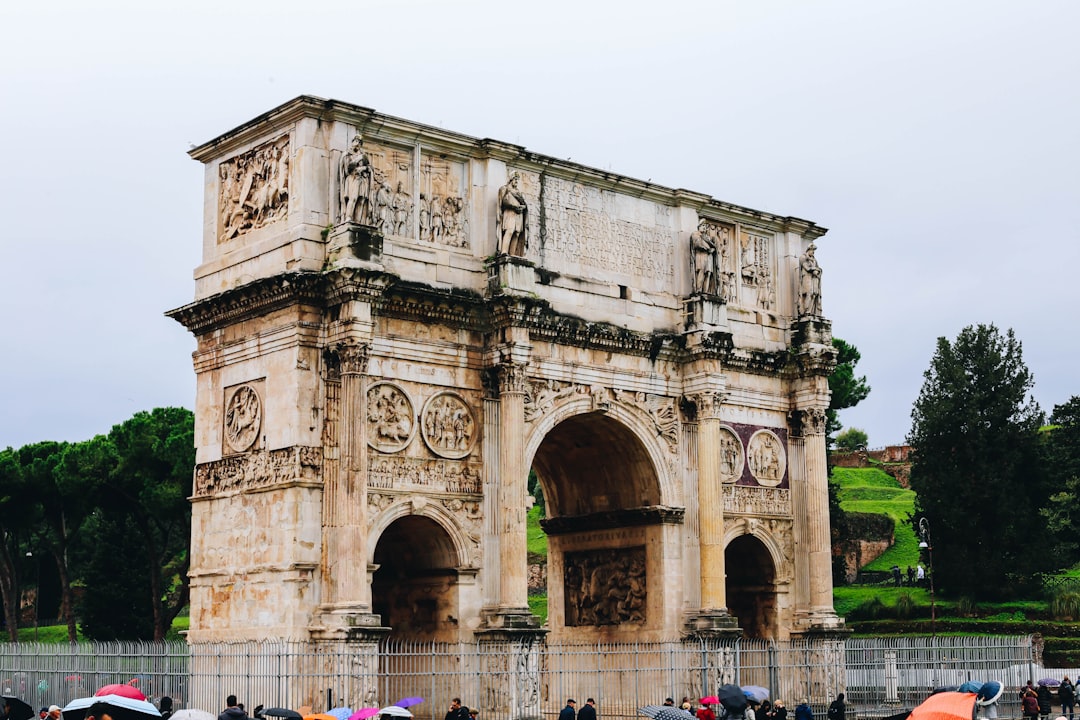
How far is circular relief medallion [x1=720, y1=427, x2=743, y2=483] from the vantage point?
28.2 metres

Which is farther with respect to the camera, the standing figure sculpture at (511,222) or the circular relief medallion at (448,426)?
the standing figure sculpture at (511,222)

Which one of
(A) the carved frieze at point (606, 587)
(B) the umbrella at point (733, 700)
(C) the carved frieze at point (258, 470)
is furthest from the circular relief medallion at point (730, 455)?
(B) the umbrella at point (733, 700)

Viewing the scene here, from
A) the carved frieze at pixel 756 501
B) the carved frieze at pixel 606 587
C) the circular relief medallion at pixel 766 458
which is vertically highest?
the circular relief medallion at pixel 766 458

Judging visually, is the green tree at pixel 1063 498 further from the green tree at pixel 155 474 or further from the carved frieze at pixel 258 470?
the carved frieze at pixel 258 470

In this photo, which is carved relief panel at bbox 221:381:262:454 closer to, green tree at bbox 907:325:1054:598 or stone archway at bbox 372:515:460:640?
stone archway at bbox 372:515:460:640

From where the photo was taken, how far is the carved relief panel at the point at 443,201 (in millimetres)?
24312

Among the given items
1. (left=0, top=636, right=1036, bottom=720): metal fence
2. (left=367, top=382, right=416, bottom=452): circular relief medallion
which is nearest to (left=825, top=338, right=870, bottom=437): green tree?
(left=0, top=636, right=1036, bottom=720): metal fence

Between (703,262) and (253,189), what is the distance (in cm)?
926

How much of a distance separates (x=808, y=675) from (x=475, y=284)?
10.7 metres

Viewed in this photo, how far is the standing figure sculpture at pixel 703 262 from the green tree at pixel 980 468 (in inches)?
825

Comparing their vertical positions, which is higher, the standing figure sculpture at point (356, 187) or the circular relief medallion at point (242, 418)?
the standing figure sculpture at point (356, 187)

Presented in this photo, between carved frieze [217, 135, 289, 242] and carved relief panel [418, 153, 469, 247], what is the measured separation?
2.48 metres

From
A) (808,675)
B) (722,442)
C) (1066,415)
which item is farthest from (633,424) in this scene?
(1066,415)

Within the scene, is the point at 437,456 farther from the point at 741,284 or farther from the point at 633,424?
the point at 741,284
